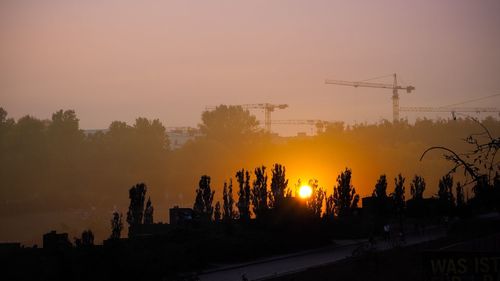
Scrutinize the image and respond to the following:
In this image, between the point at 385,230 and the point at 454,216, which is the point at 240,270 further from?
the point at 454,216

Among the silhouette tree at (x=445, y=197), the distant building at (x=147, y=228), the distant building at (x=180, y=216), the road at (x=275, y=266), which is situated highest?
the silhouette tree at (x=445, y=197)

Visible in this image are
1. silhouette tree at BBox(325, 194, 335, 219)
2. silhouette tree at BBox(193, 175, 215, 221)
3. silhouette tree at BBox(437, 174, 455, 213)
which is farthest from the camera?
silhouette tree at BBox(325, 194, 335, 219)

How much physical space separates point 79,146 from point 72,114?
4766 millimetres

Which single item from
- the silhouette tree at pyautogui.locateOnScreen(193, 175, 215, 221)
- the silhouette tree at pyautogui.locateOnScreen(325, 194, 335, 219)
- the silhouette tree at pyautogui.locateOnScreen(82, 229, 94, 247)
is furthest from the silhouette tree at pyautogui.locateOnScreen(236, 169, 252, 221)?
the silhouette tree at pyautogui.locateOnScreen(82, 229, 94, 247)

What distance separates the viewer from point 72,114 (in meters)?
90.3

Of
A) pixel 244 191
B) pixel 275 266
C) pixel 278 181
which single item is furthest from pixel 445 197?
pixel 275 266

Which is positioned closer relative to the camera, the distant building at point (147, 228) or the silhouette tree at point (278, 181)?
the distant building at point (147, 228)

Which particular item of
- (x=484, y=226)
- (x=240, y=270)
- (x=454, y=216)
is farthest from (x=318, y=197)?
Answer: (x=240, y=270)

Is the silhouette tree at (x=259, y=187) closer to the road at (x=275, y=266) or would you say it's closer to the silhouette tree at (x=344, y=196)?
the silhouette tree at (x=344, y=196)

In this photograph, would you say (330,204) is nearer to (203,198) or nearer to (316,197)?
(316,197)

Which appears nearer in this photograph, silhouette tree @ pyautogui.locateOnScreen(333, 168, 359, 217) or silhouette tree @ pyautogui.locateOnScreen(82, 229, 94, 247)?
silhouette tree @ pyautogui.locateOnScreen(82, 229, 94, 247)

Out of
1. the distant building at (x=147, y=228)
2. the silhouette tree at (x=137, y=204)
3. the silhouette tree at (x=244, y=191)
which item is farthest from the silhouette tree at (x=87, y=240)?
the silhouette tree at (x=244, y=191)

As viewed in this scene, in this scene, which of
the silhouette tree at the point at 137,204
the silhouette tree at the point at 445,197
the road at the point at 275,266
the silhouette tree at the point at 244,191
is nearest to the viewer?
the road at the point at 275,266

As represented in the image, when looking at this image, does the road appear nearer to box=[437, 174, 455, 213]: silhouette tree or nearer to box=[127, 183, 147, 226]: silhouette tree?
box=[127, 183, 147, 226]: silhouette tree
